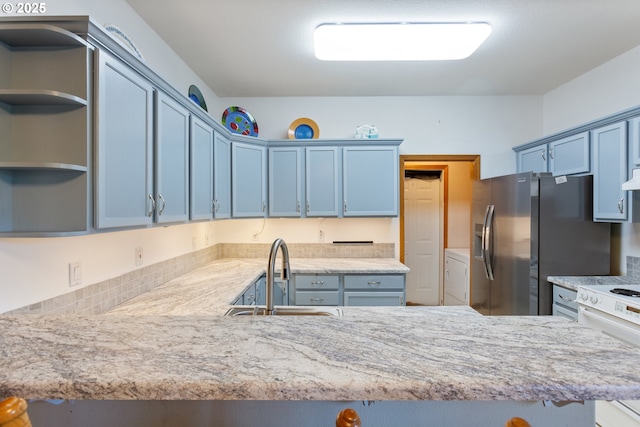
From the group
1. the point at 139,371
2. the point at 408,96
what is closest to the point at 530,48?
the point at 408,96

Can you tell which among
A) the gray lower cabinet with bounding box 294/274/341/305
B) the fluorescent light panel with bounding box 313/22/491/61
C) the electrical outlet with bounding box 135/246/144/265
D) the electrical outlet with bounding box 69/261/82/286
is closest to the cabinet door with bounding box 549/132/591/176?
the fluorescent light panel with bounding box 313/22/491/61

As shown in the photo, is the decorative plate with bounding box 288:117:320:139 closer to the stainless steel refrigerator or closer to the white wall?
Result: the stainless steel refrigerator

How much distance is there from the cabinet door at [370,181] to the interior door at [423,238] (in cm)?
162

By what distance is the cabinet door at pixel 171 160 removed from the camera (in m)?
1.59

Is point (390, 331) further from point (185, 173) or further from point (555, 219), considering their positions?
point (555, 219)

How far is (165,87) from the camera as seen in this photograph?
1652mm

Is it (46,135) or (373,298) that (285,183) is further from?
(46,135)

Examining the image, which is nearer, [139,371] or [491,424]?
[139,371]

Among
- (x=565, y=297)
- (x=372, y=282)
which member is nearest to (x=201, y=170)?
(x=372, y=282)

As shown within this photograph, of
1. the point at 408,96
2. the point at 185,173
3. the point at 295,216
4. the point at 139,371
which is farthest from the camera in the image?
the point at 408,96

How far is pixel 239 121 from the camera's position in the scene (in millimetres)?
3244

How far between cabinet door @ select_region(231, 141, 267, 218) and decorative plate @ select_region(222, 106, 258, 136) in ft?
1.00

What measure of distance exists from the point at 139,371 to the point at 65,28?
1270 millimetres

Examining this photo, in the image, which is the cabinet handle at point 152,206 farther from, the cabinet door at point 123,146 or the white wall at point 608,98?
the white wall at point 608,98
